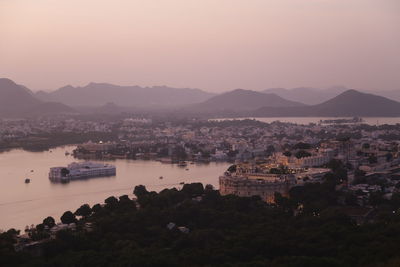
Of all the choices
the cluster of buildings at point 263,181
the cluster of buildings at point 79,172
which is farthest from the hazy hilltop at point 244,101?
the cluster of buildings at point 263,181

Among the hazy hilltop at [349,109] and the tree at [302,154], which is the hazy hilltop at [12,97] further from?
the tree at [302,154]

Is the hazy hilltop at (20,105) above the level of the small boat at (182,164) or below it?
above

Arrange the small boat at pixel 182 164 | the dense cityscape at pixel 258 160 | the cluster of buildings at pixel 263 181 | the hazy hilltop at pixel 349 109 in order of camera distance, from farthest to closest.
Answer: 1. the hazy hilltop at pixel 349 109
2. the small boat at pixel 182 164
3. the cluster of buildings at pixel 263 181
4. the dense cityscape at pixel 258 160

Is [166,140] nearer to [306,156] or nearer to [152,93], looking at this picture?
[306,156]

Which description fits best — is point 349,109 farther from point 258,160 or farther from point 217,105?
point 258,160

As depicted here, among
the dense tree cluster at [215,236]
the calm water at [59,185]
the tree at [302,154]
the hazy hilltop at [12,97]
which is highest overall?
the hazy hilltop at [12,97]

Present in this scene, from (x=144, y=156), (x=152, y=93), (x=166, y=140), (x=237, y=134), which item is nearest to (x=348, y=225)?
(x=144, y=156)

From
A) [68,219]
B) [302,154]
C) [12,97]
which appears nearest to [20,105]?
[12,97]

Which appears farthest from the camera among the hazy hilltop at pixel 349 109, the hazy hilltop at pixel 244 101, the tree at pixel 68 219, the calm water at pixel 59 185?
the hazy hilltop at pixel 244 101
